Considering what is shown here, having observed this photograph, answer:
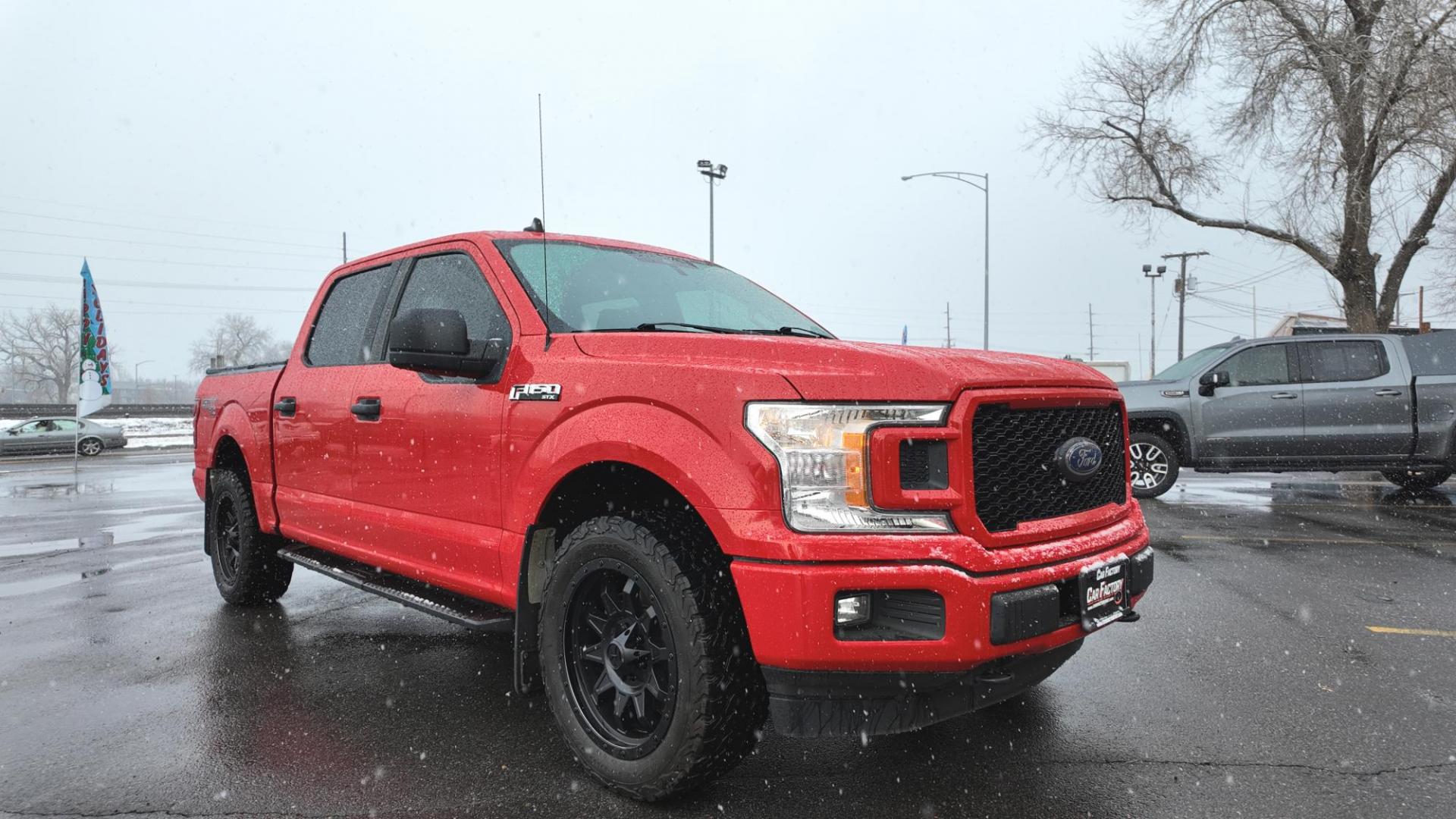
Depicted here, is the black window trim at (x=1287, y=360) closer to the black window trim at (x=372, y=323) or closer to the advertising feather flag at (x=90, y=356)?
the black window trim at (x=372, y=323)

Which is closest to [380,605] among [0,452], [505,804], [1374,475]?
[505,804]

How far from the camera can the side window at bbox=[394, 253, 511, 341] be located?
342 cm

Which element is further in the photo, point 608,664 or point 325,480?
point 325,480

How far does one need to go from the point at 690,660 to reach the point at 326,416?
2.62 meters

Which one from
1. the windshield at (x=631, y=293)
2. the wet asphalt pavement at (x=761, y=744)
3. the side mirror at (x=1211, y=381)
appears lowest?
the wet asphalt pavement at (x=761, y=744)

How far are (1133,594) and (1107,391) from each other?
68 cm

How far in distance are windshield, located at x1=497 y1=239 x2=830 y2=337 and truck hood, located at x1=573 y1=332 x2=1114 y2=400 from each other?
483 mm

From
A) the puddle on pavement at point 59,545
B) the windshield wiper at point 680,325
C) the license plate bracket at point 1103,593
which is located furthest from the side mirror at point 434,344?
the puddle on pavement at point 59,545

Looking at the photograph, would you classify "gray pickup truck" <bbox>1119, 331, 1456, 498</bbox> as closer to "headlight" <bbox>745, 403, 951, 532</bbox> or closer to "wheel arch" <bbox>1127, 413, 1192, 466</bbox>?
"wheel arch" <bbox>1127, 413, 1192, 466</bbox>

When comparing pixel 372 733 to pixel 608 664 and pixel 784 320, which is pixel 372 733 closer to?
pixel 608 664

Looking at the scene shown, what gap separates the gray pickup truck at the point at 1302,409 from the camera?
9.08m

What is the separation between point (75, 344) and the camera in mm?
80188

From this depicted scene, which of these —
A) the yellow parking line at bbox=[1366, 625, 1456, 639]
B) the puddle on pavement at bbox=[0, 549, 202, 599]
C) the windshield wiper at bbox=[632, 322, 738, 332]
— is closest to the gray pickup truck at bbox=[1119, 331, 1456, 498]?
the yellow parking line at bbox=[1366, 625, 1456, 639]

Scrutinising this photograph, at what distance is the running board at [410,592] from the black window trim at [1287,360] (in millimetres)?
8928
